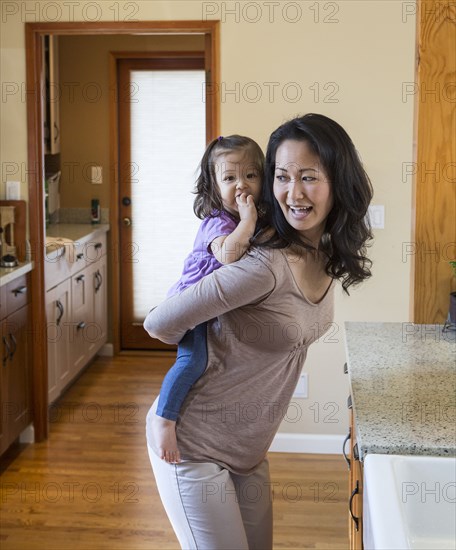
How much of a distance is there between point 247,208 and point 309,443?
7.55 ft

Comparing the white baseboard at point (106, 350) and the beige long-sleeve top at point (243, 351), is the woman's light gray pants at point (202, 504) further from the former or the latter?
the white baseboard at point (106, 350)

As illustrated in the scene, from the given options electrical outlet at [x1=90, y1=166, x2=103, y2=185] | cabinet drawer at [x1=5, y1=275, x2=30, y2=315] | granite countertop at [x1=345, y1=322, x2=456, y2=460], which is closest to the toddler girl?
granite countertop at [x1=345, y1=322, x2=456, y2=460]

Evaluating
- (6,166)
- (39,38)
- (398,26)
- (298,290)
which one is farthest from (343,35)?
(298,290)

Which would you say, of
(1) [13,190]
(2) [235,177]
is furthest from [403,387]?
(1) [13,190]

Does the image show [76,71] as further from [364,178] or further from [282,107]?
[364,178]

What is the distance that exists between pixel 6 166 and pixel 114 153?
1.81 m

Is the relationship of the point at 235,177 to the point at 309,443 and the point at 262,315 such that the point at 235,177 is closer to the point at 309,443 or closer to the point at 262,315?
the point at 262,315

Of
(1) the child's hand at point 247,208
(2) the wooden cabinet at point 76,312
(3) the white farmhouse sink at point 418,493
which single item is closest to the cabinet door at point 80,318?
(2) the wooden cabinet at point 76,312

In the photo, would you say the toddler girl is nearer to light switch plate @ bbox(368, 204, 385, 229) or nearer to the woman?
the woman

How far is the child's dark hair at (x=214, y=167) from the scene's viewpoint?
2.01 metres

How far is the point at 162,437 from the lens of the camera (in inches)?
64.1

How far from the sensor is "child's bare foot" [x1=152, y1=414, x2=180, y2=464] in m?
1.62

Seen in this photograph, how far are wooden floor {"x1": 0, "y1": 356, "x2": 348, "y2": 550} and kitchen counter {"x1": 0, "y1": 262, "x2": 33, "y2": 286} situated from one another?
872mm

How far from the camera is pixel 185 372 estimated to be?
1.63m
